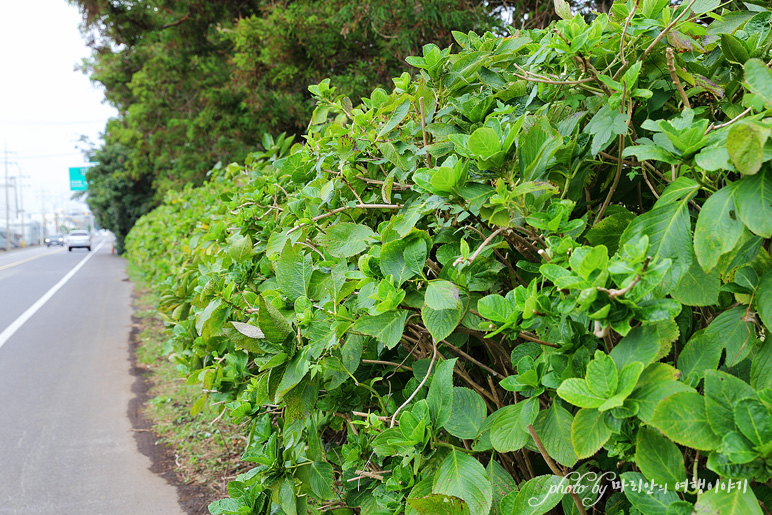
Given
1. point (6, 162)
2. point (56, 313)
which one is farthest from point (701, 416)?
point (6, 162)

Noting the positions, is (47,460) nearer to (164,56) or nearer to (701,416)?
(701,416)

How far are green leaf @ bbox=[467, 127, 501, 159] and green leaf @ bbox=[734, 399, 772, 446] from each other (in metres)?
0.69

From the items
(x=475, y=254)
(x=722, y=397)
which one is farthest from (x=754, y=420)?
(x=475, y=254)

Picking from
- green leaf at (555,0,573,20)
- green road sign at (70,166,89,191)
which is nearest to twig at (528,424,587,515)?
green leaf at (555,0,573,20)

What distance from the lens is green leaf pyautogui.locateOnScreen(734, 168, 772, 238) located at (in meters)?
0.89

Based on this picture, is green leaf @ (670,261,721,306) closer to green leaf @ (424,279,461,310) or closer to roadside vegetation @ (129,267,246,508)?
green leaf @ (424,279,461,310)

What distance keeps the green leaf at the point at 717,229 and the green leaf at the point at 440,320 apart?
0.51m

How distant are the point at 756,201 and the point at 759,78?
0.25 metres

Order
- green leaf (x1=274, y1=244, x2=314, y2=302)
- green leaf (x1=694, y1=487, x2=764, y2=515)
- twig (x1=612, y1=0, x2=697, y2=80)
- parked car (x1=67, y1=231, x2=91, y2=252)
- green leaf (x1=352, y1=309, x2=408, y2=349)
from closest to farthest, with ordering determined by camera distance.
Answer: green leaf (x1=694, y1=487, x2=764, y2=515), twig (x1=612, y1=0, x2=697, y2=80), green leaf (x1=352, y1=309, x2=408, y2=349), green leaf (x1=274, y1=244, x2=314, y2=302), parked car (x1=67, y1=231, x2=91, y2=252)

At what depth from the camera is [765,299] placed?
941 mm

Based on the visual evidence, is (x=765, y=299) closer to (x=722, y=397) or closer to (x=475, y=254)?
(x=722, y=397)

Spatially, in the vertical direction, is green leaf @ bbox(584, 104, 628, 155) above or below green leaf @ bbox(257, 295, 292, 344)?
above

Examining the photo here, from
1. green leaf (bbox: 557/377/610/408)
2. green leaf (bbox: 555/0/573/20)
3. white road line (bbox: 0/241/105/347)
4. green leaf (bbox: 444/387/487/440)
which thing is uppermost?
green leaf (bbox: 555/0/573/20)

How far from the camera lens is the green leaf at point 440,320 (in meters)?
1.26
